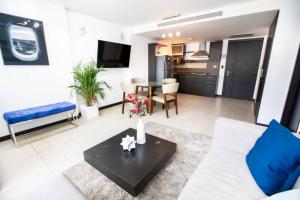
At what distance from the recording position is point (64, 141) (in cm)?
255

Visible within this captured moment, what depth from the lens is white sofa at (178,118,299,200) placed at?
3.25 feet

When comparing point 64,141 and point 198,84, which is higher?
point 198,84

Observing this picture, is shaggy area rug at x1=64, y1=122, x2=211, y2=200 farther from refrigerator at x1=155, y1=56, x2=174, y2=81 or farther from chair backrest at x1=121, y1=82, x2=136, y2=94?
refrigerator at x1=155, y1=56, x2=174, y2=81

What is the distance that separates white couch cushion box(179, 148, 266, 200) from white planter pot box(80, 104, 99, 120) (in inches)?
119

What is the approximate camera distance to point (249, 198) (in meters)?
0.95

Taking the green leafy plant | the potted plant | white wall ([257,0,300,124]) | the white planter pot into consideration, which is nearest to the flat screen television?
the potted plant

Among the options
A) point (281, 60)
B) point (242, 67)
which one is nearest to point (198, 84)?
point (242, 67)

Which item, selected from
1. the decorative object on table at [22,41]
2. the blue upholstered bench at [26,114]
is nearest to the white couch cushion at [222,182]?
the blue upholstered bench at [26,114]

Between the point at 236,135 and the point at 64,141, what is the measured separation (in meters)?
2.66

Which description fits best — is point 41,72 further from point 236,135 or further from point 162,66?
point 162,66

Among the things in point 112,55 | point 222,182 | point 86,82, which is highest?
point 112,55

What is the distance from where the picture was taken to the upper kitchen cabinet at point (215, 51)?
561cm

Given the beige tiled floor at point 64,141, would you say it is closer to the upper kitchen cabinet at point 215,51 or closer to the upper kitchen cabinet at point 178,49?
the upper kitchen cabinet at point 215,51

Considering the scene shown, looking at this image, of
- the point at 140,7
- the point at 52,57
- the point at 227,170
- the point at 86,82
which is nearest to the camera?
the point at 227,170
